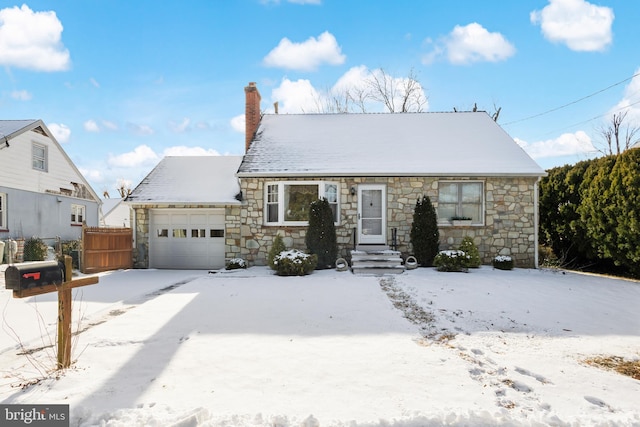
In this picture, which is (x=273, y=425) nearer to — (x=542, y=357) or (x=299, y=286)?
(x=542, y=357)

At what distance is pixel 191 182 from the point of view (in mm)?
13586

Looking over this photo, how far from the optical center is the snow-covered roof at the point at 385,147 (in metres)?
11.8

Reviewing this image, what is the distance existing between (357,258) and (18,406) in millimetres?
8609

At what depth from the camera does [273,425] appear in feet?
9.37

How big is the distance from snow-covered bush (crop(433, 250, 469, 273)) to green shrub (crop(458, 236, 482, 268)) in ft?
0.51

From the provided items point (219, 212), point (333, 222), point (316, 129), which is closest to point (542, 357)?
point (333, 222)

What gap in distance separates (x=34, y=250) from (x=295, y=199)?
1156 centimetres

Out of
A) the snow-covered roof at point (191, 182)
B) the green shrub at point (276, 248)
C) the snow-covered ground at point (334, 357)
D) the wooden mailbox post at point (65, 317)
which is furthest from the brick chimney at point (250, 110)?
the wooden mailbox post at point (65, 317)

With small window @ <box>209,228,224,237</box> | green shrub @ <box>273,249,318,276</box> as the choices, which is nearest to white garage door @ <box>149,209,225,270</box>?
small window @ <box>209,228,224,237</box>

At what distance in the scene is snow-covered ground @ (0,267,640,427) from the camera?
10.1ft

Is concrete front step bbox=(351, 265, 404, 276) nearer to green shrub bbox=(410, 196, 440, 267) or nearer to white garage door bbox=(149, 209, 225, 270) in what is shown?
green shrub bbox=(410, 196, 440, 267)

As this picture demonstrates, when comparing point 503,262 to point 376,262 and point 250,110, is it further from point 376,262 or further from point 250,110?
point 250,110

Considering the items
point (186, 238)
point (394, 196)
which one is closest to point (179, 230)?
point (186, 238)

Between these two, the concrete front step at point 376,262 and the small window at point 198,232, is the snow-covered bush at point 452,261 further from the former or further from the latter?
the small window at point 198,232
